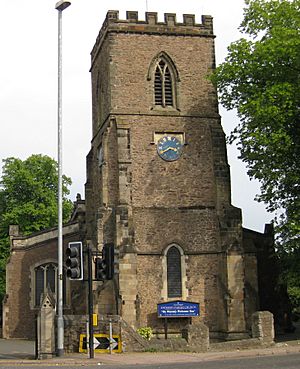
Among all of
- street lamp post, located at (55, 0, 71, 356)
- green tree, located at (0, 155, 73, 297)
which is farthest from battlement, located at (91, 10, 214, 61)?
green tree, located at (0, 155, 73, 297)

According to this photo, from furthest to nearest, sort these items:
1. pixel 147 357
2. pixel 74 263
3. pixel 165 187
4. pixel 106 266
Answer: pixel 165 187, pixel 147 357, pixel 106 266, pixel 74 263

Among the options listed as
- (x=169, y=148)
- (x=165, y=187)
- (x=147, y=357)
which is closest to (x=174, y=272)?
(x=165, y=187)

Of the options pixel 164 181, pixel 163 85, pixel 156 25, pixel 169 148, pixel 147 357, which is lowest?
pixel 147 357

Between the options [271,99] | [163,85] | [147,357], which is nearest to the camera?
[147,357]

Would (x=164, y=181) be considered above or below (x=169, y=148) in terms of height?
below

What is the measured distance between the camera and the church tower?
98.5 ft

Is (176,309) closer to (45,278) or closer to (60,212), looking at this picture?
(60,212)

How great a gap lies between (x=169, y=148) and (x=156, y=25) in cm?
647

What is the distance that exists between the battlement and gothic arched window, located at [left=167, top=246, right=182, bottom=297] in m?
11.0

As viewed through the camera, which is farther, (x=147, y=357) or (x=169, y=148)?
(x=169, y=148)

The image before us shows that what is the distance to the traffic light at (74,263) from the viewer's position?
63.7 feet

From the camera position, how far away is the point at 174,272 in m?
30.9

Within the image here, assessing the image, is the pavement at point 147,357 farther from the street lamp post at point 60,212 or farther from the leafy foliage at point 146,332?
the leafy foliage at point 146,332

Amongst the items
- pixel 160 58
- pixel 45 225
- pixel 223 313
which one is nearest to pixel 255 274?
pixel 223 313
